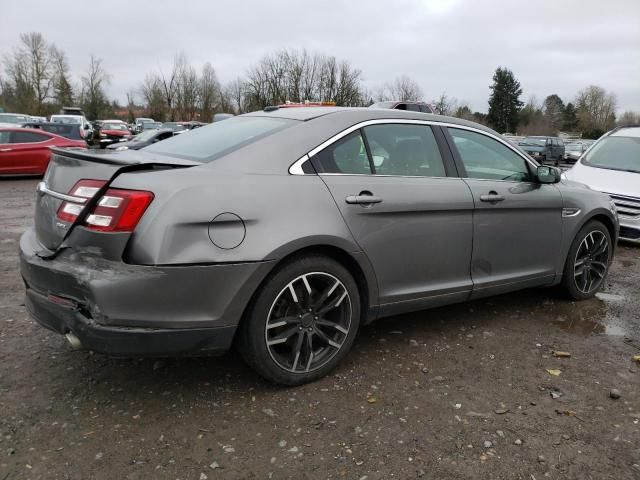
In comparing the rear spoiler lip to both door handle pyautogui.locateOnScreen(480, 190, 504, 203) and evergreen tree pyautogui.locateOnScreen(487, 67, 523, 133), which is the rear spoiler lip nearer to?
door handle pyautogui.locateOnScreen(480, 190, 504, 203)

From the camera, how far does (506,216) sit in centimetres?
388

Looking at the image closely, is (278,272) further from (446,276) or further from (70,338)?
(446,276)

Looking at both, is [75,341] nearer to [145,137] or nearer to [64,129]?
[145,137]

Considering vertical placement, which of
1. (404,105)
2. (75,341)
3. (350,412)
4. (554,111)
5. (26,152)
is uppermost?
(554,111)

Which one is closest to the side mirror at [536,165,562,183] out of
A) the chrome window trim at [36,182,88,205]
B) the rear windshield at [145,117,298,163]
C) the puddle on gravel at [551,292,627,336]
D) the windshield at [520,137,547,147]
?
the puddle on gravel at [551,292,627,336]

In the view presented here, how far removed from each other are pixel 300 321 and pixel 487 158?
204cm

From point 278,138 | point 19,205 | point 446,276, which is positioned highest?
point 278,138

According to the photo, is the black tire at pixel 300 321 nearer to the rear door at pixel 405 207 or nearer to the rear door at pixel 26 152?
the rear door at pixel 405 207

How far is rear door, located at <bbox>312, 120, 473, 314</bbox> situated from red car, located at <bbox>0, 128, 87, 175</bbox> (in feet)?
40.5

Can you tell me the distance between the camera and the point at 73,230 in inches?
102

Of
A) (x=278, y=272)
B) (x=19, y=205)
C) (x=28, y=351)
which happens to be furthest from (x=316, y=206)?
(x=19, y=205)

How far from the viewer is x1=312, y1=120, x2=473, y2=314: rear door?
123 inches

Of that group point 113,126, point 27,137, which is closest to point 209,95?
point 113,126

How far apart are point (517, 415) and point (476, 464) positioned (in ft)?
1.77
